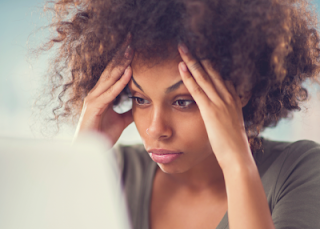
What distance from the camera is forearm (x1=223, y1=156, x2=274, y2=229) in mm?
936

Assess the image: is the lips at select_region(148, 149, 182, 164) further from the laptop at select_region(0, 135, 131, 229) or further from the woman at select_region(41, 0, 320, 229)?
the laptop at select_region(0, 135, 131, 229)

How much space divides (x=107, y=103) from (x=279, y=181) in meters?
0.70

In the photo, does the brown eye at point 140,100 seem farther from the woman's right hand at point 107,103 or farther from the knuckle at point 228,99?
the knuckle at point 228,99

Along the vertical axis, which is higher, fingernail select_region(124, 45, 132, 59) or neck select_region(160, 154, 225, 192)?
fingernail select_region(124, 45, 132, 59)

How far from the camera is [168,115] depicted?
1.05 meters

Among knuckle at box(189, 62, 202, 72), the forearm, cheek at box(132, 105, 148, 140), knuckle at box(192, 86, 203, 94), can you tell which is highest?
knuckle at box(189, 62, 202, 72)

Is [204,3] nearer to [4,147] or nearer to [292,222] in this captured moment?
[292,222]

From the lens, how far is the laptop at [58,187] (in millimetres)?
1200

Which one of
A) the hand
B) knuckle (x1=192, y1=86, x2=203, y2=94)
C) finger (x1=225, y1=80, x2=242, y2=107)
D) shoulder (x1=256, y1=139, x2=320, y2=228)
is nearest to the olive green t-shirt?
shoulder (x1=256, y1=139, x2=320, y2=228)

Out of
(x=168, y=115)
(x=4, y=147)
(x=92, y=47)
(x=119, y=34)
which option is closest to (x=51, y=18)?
(x=92, y=47)

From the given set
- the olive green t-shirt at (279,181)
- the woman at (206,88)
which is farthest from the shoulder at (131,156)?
the woman at (206,88)

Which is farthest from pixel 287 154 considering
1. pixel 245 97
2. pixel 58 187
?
pixel 58 187

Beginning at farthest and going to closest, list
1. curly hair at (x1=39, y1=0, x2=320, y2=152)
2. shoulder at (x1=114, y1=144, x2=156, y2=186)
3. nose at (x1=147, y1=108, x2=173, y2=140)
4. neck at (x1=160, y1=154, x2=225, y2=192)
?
shoulder at (x1=114, y1=144, x2=156, y2=186) → neck at (x1=160, y1=154, x2=225, y2=192) → nose at (x1=147, y1=108, x2=173, y2=140) → curly hair at (x1=39, y1=0, x2=320, y2=152)

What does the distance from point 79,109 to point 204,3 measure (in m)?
0.77
